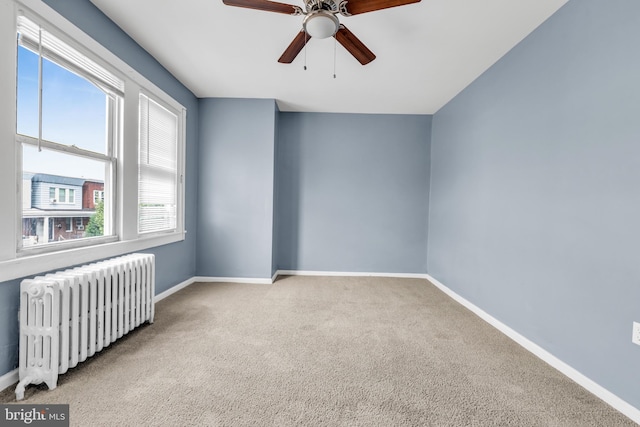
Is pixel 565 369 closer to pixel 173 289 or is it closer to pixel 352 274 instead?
pixel 352 274

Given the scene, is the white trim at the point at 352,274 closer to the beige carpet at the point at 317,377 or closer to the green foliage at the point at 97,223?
the beige carpet at the point at 317,377

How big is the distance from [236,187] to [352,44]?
2515 mm

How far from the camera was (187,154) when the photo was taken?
344cm

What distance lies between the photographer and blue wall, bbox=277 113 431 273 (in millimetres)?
4129

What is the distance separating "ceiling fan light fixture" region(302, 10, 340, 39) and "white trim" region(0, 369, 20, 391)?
2860mm

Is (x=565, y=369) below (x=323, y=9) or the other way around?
below

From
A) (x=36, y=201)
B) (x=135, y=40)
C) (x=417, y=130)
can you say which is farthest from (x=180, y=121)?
(x=417, y=130)

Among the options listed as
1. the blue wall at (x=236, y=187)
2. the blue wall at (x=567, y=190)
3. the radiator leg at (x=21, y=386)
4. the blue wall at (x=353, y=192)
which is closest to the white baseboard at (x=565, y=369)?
the blue wall at (x=567, y=190)

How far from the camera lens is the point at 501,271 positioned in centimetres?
247

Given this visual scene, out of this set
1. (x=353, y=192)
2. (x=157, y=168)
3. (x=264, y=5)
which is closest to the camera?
(x=264, y=5)

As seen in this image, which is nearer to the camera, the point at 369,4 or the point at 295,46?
the point at 369,4

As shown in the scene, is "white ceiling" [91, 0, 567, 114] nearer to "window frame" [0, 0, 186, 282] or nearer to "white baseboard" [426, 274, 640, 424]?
"window frame" [0, 0, 186, 282]

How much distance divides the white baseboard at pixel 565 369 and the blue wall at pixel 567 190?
4cm

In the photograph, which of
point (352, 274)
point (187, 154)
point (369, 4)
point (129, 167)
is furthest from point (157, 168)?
point (352, 274)
